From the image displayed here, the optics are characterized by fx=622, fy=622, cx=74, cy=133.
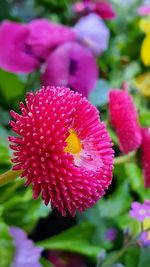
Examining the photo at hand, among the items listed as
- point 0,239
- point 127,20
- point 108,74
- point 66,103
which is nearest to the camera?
point 66,103

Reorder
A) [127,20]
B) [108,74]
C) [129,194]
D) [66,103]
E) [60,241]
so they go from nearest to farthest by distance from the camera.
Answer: [66,103] → [60,241] → [129,194] → [108,74] → [127,20]

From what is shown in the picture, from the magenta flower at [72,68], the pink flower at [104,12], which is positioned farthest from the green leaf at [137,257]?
the pink flower at [104,12]

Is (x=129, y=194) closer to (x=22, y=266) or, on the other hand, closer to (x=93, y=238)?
(x=93, y=238)

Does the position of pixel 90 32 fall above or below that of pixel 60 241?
above

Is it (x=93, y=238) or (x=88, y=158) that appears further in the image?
(x=93, y=238)

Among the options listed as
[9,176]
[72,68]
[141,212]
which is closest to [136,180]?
[72,68]

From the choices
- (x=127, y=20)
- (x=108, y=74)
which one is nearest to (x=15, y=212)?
(x=108, y=74)

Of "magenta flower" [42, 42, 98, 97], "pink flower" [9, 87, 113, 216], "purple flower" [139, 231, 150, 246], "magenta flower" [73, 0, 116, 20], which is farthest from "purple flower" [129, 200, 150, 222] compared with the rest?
"magenta flower" [73, 0, 116, 20]

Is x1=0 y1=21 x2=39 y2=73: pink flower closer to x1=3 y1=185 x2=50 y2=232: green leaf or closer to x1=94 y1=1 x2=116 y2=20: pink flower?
x1=3 y1=185 x2=50 y2=232: green leaf
